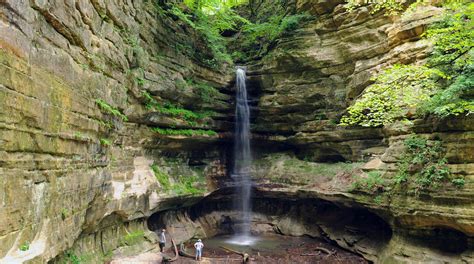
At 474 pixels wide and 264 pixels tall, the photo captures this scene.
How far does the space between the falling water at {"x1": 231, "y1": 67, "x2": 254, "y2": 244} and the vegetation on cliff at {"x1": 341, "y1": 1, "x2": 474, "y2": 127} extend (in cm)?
1217

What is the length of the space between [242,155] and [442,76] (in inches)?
599

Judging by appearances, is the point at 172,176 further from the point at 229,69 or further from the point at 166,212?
the point at 229,69

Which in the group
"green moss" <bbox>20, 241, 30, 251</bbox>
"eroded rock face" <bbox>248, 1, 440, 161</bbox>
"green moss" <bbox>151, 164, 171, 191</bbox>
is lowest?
"green moss" <bbox>20, 241, 30, 251</bbox>

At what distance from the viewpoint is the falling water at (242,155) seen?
22688 mm

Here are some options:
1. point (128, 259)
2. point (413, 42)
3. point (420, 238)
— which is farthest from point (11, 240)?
point (413, 42)

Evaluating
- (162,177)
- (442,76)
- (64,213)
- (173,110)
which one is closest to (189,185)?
(162,177)

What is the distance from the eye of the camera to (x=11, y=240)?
5.82 meters

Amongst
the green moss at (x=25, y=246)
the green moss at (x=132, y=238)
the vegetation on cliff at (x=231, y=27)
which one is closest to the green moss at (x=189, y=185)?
the green moss at (x=132, y=238)

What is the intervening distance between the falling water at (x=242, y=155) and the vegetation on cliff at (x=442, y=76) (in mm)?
12168

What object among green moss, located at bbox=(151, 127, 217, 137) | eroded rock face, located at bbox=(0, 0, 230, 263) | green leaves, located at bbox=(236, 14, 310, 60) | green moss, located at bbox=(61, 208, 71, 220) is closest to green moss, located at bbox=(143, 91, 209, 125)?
eroded rock face, located at bbox=(0, 0, 230, 263)

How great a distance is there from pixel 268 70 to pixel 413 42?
9.95 metres

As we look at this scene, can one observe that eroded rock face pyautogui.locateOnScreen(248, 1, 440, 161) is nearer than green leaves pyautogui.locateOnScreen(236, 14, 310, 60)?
Yes

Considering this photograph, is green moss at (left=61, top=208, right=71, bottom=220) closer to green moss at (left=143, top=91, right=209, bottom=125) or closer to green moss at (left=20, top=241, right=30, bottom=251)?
green moss at (left=20, top=241, right=30, bottom=251)

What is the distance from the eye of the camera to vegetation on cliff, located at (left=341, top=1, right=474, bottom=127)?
976cm
